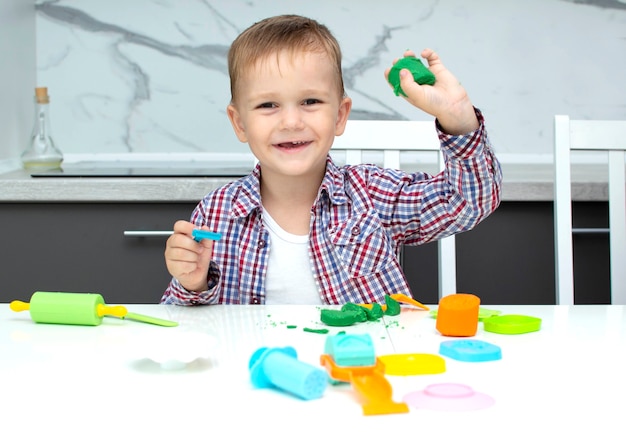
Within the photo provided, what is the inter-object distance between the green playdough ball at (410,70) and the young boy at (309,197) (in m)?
0.08

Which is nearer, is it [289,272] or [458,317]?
[458,317]

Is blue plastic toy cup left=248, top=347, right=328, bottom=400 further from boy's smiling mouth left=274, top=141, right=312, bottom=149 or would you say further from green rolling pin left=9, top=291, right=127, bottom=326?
boy's smiling mouth left=274, top=141, right=312, bottom=149

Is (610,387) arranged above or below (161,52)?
below

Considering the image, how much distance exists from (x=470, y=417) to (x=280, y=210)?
2.61 ft

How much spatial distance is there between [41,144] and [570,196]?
4.11ft

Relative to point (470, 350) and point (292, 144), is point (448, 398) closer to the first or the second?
point (470, 350)

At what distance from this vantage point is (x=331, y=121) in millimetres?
1191

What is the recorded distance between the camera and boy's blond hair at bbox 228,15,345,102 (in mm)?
1191

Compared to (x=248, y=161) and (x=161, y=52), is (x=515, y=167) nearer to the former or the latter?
(x=248, y=161)

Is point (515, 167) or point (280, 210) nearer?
point (280, 210)

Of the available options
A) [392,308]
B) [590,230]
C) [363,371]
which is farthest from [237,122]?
[590,230]

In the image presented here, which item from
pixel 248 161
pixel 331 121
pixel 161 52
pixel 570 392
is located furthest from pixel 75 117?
pixel 570 392

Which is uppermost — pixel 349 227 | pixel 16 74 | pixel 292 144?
pixel 16 74

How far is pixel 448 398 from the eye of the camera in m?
0.60
